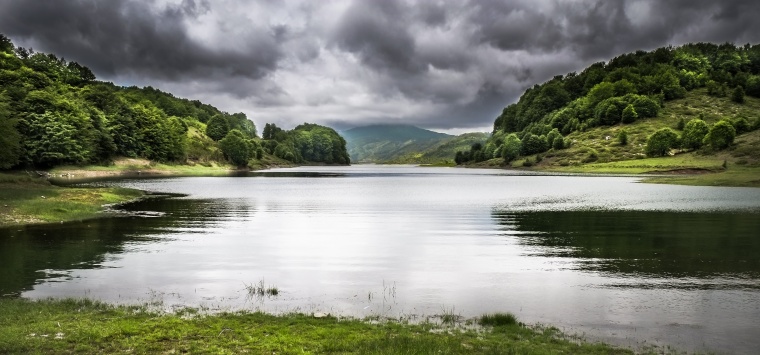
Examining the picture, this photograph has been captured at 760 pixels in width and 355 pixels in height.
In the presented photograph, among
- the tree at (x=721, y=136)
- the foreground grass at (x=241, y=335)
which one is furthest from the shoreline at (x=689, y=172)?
the foreground grass at (x=241, y=335)

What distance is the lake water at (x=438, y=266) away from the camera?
20844mm

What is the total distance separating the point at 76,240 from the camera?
3816 cm

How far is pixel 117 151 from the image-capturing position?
174m

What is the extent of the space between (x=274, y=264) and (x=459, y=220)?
1165 inches

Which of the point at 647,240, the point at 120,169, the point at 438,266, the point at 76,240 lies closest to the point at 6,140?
the point at 76,240

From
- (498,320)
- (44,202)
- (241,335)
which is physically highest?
(44,202)

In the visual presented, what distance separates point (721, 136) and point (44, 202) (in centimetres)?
20710

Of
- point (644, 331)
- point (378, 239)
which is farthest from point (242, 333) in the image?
point (378, 239)

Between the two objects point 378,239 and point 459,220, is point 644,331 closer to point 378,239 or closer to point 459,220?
point 378,239

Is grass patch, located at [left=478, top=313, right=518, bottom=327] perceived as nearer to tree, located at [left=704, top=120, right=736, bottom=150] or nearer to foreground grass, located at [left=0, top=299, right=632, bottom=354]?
foreground grass, located at [left=0, top=299, right=632, bottom=354]

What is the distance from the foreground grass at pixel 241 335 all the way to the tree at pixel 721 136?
199394mm

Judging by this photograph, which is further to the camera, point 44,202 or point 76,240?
point 44,202

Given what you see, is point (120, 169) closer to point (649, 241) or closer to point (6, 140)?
point (6, 140)

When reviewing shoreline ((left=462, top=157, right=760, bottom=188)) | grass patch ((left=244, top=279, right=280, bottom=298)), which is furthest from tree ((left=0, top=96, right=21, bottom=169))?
shoreline ((left=462, top=157, right=760, bottom=188))
